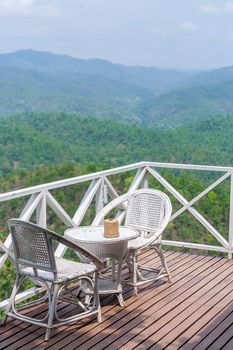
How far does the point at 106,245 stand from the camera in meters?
3.35

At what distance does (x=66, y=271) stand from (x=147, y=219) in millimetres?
1247

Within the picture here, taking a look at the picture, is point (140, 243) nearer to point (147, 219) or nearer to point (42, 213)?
point (147, 219)

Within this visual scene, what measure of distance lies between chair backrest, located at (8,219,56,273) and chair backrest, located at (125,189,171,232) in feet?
4.24

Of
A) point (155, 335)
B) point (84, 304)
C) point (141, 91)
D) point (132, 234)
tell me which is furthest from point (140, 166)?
point (141, 91)

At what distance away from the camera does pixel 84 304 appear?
3.40m

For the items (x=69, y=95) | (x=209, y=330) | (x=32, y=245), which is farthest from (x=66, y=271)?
(x=69, y=95)

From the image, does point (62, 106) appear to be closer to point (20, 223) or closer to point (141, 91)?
point (141, 91)

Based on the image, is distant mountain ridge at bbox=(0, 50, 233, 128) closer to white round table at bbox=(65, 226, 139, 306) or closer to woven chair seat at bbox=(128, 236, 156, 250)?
woven chair seat at bbox=(128, 236, 156, 250)

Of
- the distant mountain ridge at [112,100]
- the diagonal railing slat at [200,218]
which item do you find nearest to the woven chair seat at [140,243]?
the diagonal railing slat at [200,218]

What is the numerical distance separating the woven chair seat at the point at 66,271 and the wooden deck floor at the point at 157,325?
0.34m

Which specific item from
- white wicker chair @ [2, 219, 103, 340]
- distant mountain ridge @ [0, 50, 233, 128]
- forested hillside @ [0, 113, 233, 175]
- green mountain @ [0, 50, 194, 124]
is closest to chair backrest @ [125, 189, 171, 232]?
white wicker chair @ [2, 219, 103, 340]

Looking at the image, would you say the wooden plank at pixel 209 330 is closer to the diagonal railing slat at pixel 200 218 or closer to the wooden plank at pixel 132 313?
the wooden plank at pixel 132 313

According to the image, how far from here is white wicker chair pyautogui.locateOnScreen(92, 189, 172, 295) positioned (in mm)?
3854

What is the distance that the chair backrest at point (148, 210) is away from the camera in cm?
409
